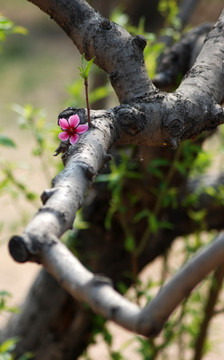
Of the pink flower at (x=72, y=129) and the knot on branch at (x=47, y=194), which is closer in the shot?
the knot on branch at (x=47, y=194)

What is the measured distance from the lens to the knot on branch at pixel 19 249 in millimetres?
627

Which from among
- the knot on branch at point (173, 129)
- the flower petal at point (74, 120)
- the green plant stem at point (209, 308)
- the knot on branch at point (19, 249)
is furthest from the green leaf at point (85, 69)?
→ the green plant stem at point (209, 308)

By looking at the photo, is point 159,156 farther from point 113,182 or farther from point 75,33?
point 75,33

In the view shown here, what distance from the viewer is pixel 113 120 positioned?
89cm

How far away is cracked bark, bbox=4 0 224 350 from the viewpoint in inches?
24.4

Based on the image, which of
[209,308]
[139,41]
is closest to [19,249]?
[139,41]

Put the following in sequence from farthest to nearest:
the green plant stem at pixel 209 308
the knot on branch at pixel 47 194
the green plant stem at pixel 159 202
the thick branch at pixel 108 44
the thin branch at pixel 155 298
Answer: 1. the green plant stem at pixel 209 308
2. the green plant stem at pixel 159 202
3. the thick branch at pixel 108 44
4. the knot on branch at pixel 47 194
5. the thin branch at pixel 155 298

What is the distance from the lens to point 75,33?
3.54ft

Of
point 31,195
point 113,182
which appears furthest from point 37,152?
point 113,182

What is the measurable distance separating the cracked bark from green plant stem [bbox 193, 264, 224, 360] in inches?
46.4

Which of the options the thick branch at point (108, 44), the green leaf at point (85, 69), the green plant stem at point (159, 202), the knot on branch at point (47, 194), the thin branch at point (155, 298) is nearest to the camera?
the thin branch at point (155, 298)

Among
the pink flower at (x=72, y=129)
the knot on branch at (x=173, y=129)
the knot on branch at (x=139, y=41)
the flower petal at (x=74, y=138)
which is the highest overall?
the knot on branch at (x=139, y=41)

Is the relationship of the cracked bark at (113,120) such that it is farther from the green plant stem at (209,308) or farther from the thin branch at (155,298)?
the green plant stem at (209,308)

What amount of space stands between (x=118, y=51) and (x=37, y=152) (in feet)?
3.13
